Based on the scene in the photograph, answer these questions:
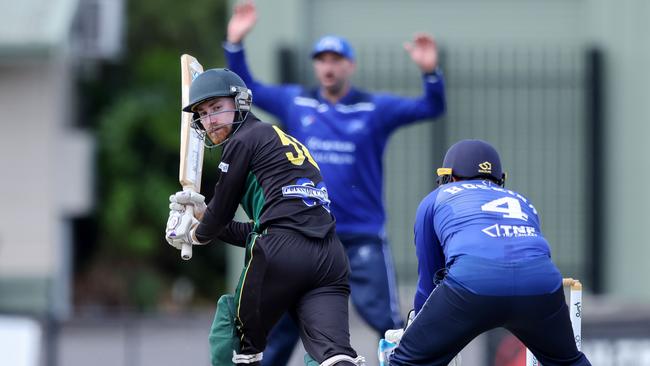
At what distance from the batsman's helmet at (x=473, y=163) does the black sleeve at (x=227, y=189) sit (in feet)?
3.23

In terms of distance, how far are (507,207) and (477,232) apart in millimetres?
235

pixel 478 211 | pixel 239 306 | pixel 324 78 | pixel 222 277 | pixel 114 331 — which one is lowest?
pixel 222 277

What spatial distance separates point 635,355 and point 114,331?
4553 mm

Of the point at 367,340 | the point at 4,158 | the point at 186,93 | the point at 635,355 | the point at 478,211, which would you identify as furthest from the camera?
the point at 4,158

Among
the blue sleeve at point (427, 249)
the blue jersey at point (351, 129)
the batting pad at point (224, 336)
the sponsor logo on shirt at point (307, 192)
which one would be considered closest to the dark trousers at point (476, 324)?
the blue sleeve at point (427, 249)

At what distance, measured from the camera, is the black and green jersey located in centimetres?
653

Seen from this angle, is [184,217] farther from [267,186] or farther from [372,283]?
[372,283]

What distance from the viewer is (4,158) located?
17.8 meters

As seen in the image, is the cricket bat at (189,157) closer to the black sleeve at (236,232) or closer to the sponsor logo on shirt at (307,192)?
the black sleeve at (236,232)

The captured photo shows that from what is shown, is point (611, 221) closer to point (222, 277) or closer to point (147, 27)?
point (222, 277)

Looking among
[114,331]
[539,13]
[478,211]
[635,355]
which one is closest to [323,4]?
[539,13]

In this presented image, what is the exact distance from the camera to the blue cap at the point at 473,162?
658cm

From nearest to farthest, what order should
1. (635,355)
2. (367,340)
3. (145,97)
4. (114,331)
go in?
(635,355), (114,331), (367,340), (145,97)

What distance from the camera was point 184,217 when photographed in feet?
22.1
